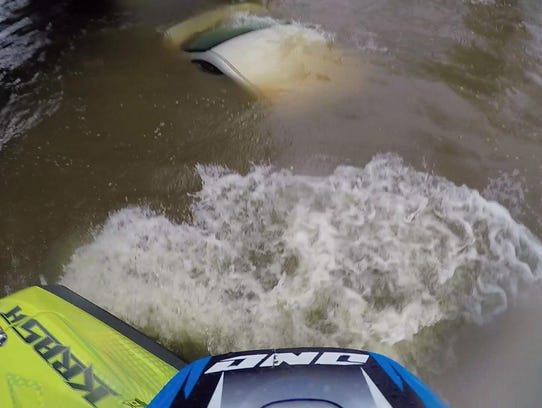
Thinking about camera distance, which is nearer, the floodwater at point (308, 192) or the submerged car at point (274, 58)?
the floodwater at point (308, 192)

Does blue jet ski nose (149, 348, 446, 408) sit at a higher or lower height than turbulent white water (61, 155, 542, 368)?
higher

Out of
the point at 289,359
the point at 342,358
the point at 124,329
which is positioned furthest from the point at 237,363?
the point at 124,329

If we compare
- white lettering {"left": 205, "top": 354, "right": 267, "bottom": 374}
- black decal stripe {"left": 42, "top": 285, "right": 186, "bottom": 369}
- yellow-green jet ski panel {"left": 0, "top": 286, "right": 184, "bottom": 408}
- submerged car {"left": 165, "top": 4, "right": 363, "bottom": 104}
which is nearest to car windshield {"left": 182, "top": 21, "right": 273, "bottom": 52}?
submerged car {"left": 165, "top": 4, "right": 363, "bottom": 104}

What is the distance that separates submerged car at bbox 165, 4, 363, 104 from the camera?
4098 mm

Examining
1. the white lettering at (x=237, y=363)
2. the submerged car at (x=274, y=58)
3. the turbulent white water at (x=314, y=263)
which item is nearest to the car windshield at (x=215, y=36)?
the submerged car at (x=274, y=58)

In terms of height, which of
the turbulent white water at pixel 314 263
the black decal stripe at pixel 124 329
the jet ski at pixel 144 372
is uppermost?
the jet ski at pixel 144 372

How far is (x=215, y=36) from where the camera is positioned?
448 centimetres

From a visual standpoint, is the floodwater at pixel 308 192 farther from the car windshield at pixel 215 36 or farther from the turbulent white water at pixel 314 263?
the car windshield at pixel 215 36

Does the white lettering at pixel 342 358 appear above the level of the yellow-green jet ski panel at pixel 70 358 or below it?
above

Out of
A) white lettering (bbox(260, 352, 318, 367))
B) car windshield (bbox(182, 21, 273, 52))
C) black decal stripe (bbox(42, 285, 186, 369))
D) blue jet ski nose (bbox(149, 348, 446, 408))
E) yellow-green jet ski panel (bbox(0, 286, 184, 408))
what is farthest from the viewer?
car windshield (bbox(182, 21, 273, 52))

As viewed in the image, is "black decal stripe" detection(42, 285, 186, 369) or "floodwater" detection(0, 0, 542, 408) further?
"floodwater" detection(0, 0, 542, 408)

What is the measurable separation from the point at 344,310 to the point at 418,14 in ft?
10.5

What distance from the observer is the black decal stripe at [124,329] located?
7.35ft

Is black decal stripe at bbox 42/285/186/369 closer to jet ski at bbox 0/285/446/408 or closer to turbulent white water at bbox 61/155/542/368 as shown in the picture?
jet ski at bbox 0/285/446/408
